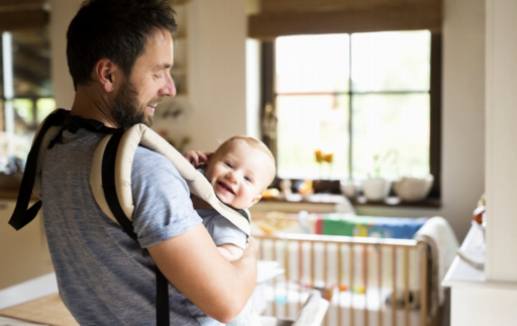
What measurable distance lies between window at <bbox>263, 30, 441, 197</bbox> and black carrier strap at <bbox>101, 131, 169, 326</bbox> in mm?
3258

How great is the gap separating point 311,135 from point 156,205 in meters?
3.48

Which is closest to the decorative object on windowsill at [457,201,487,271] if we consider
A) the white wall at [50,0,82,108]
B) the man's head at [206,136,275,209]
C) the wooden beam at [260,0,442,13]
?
the man's head at [206,136,275,209]

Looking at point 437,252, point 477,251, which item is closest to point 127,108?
point 477,251

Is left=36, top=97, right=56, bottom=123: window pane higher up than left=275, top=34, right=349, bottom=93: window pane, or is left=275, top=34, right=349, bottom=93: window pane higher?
left=275, top=34, right=349, bottom=93: window pane

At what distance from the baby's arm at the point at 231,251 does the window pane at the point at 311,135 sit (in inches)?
123

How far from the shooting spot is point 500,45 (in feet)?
6.10

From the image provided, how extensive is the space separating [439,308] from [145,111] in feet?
8.75

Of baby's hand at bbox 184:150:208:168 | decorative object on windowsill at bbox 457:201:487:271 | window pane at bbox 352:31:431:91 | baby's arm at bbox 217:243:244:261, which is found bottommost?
decorative object on windowsill at bbox 457:201:487:271

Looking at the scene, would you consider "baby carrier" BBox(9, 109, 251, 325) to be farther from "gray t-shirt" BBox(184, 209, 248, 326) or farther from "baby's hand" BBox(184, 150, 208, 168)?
"baby's hand" BBox(184, 150, 208, 168)

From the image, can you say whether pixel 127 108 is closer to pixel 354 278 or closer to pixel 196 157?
pixel 196 157

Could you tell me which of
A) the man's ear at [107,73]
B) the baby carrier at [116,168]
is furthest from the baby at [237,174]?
the man's ear at [107,73]

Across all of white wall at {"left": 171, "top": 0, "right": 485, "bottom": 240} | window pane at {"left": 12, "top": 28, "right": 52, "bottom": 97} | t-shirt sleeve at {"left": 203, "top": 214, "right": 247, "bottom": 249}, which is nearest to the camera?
t-shirt sleeve at {"left": 203, "top": 214, "right": 247, "bottom": 249}

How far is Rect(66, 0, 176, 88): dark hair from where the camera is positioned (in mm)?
924

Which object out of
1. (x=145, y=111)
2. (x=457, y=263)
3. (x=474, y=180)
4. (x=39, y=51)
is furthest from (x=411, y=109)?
(x=145, y=111)
